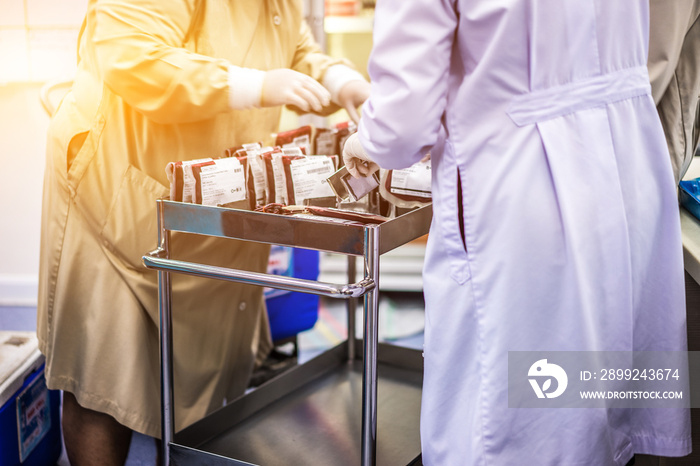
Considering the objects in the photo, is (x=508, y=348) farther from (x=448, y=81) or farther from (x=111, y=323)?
(x=111, y=323)

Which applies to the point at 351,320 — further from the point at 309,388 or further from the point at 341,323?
the point at 341,323

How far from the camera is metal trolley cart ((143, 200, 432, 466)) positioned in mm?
1380

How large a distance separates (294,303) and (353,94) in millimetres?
938

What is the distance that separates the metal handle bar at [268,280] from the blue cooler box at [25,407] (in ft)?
2.16

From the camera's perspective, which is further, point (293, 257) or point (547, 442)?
point (293, 257)

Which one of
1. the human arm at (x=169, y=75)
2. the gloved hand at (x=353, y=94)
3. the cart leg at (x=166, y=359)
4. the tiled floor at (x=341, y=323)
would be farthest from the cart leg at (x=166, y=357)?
the tiled floor at (x=341, y=323)

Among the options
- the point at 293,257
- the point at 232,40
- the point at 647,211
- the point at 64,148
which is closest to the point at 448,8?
the point at 647,211

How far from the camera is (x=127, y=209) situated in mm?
1839

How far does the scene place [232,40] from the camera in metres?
1.84

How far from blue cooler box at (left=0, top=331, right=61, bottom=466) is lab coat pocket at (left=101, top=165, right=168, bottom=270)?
44cm

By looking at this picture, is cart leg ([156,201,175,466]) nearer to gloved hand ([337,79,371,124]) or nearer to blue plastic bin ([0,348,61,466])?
blue plastic bin ([0,348,61,466])

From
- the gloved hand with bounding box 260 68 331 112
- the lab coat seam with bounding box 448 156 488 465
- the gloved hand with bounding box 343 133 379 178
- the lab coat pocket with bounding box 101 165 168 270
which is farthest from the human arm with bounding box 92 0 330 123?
the lab coat seam with bounding box 448 156 488 465

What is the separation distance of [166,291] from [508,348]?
0.80 m

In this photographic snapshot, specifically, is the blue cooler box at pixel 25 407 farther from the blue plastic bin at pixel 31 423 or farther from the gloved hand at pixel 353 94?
the gloved hand at pixel 353 94
